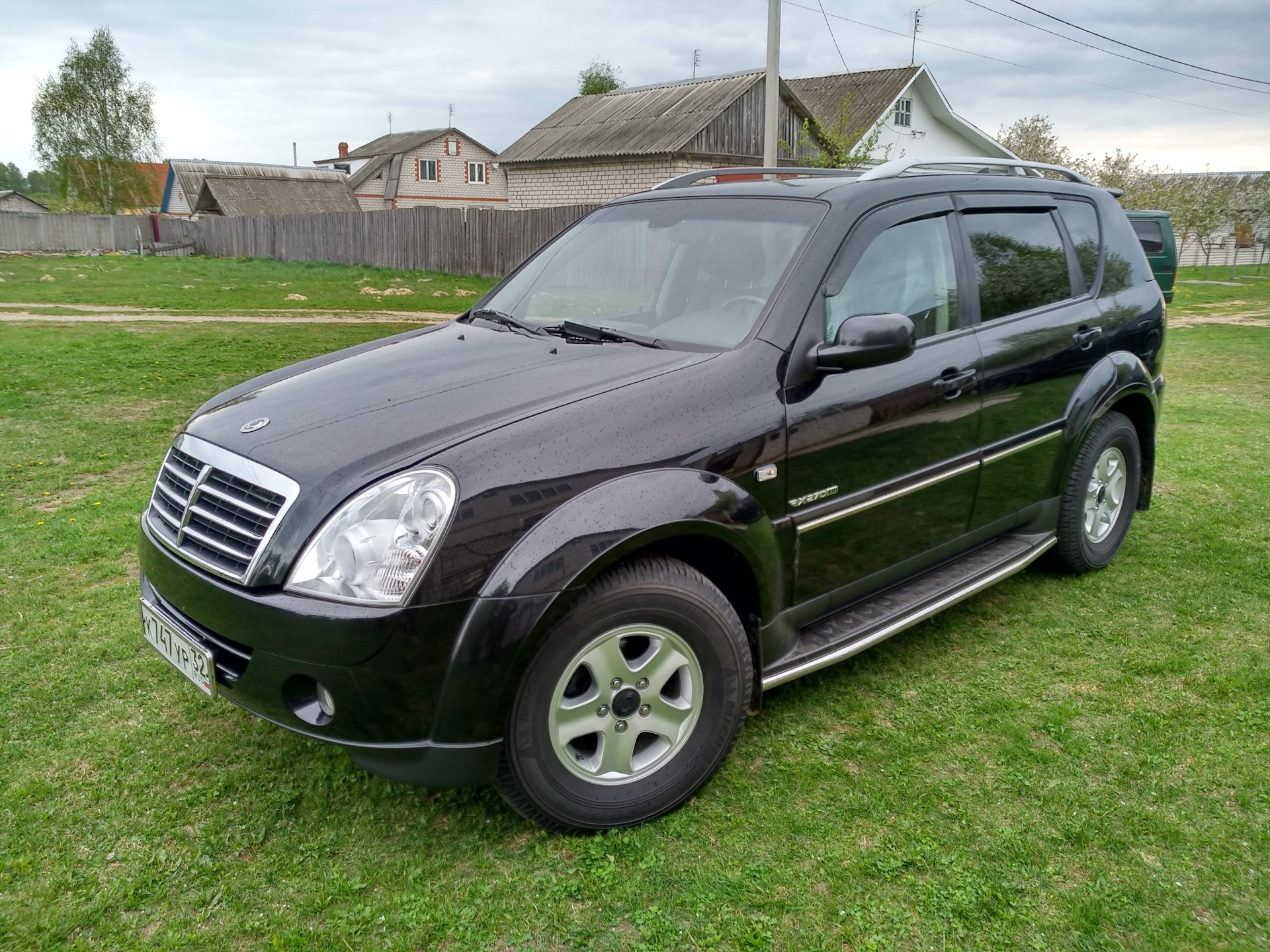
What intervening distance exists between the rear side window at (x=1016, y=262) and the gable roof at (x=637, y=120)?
2190 centimetres

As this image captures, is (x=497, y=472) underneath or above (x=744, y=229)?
underneath

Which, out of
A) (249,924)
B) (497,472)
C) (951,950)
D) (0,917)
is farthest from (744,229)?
(0,917)

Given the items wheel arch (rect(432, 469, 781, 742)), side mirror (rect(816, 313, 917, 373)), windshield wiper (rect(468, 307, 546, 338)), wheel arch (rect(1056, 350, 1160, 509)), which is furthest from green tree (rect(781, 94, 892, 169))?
wheel arch (rect(432, 469, 781, 742))

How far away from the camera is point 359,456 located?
8.31 feet

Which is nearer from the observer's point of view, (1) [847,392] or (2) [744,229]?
(1) [847,392]

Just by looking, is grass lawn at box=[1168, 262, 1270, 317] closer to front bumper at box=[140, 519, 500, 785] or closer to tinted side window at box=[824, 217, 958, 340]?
tinted side window at box=[824, 217, 958, 340]

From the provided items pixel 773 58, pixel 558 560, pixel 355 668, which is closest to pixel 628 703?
pixel 558 560

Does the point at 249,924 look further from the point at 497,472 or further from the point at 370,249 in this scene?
the point at 370,249

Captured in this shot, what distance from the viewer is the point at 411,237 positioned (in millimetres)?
26375

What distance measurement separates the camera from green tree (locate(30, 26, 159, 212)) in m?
57.7

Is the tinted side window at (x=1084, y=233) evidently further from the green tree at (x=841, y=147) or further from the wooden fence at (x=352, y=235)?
the wooden fence at (x=352, y=235)

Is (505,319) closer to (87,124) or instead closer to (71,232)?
(71,232)

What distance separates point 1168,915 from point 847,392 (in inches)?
67.7

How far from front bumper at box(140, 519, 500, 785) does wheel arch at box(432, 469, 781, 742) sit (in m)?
0.05
